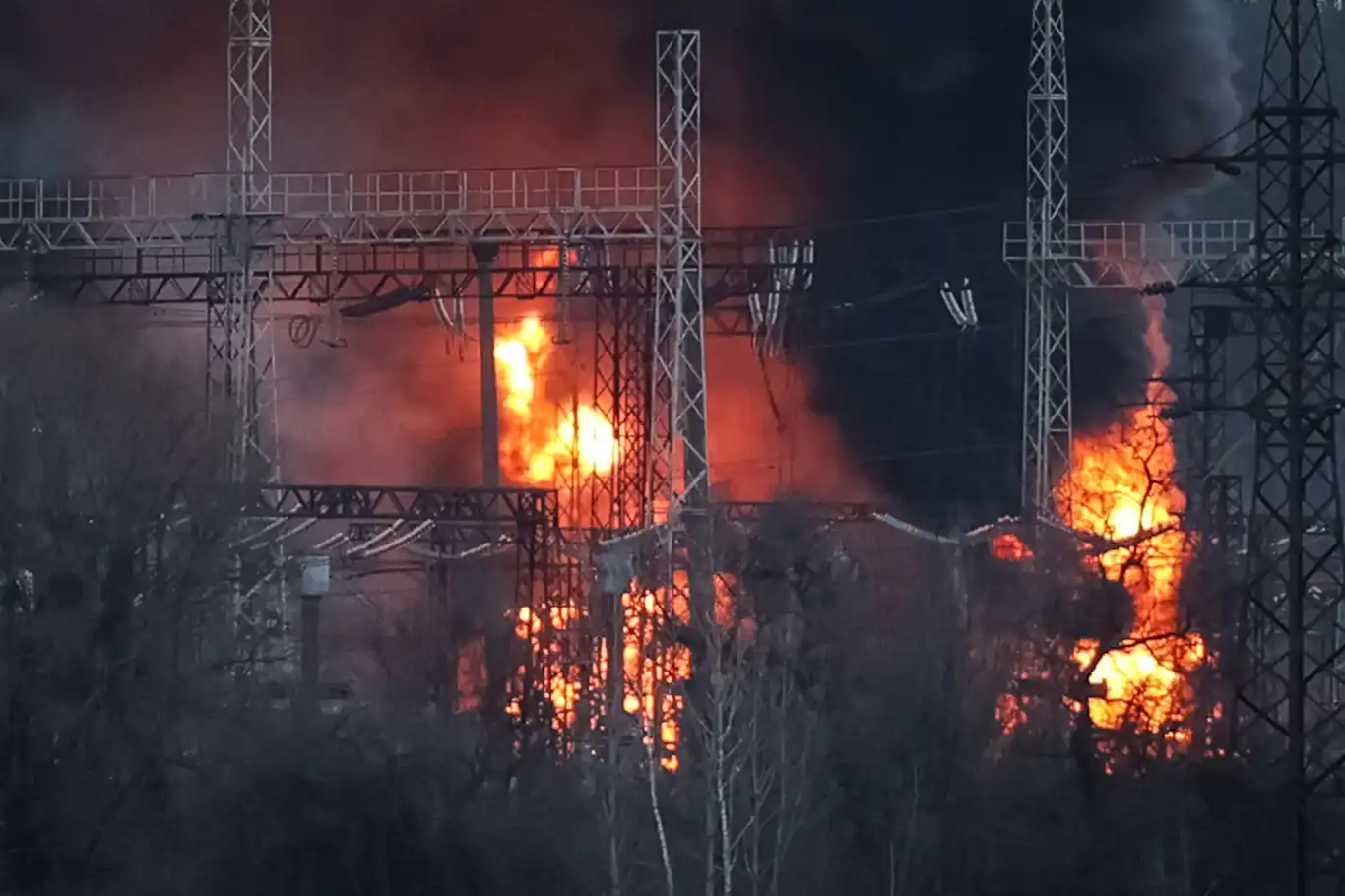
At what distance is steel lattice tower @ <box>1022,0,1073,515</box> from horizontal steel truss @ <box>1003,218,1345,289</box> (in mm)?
218

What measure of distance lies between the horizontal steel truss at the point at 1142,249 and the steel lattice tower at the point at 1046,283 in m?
0.22

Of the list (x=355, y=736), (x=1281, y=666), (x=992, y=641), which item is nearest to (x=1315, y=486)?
(x=1281, y=666)

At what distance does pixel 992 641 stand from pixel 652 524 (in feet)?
12.4

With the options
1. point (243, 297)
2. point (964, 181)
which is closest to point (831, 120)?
point (964, 181)

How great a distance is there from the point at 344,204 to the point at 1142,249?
9.44 metres

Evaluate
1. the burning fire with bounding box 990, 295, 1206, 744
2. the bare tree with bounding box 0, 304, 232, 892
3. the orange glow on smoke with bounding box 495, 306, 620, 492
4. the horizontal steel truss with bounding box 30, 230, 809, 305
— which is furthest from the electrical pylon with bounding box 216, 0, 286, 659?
the burning fire with bounding box 990, 295, 1206, 744

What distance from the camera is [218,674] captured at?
1744 centimetres

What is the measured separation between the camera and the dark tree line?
1470 cm

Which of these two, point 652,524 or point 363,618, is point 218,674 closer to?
point 652,524

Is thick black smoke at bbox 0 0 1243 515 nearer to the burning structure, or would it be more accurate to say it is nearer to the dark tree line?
the burning structure

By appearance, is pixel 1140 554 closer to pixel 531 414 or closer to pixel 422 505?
pixel 422 505

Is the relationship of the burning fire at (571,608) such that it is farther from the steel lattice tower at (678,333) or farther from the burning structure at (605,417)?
the steel lattice tower at (678,333)

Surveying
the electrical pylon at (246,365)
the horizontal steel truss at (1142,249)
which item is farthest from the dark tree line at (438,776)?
the horizontal steel truss at (1142,249)

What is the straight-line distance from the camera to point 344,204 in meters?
26.3
